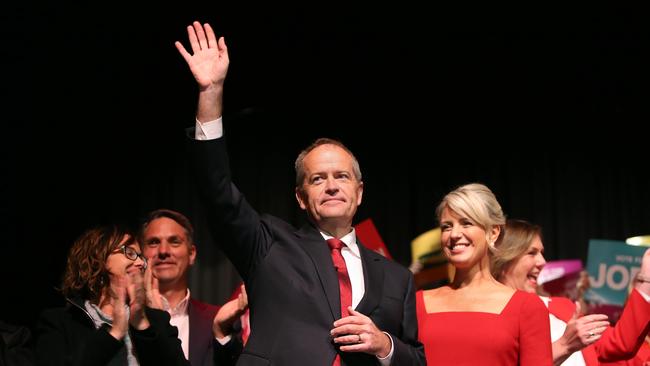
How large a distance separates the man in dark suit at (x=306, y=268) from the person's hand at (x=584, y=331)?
69 cm

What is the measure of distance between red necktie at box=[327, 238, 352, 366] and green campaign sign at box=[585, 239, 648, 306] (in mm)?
2616

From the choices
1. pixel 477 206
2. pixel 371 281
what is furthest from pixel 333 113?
pixel 371 281

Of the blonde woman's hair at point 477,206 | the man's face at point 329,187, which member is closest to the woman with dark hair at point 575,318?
the blonde woman's hair at point 477,206

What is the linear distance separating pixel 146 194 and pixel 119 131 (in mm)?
548

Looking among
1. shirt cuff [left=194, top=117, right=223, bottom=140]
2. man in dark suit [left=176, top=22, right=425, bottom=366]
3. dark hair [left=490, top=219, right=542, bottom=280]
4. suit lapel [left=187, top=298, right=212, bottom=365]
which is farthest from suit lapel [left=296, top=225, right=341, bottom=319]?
dark hair [left=490, top=219, right=542, bottom=280]

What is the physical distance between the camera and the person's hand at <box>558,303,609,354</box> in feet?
9.93

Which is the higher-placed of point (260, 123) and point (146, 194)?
point (260, 123)

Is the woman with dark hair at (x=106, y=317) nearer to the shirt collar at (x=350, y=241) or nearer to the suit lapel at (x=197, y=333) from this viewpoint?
the suit lapel at (x=197, y=333)

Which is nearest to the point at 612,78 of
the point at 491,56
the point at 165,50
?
the point at 491,56

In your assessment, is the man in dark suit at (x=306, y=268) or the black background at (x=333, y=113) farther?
the black background at (x=333, y=113)

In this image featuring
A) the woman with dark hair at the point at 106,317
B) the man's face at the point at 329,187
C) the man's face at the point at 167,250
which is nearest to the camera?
the man's face at the point at 329,187

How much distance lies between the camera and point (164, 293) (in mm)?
3516

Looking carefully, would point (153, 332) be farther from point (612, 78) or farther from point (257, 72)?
point (612, 78)

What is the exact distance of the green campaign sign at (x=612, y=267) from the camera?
15.6 feet
